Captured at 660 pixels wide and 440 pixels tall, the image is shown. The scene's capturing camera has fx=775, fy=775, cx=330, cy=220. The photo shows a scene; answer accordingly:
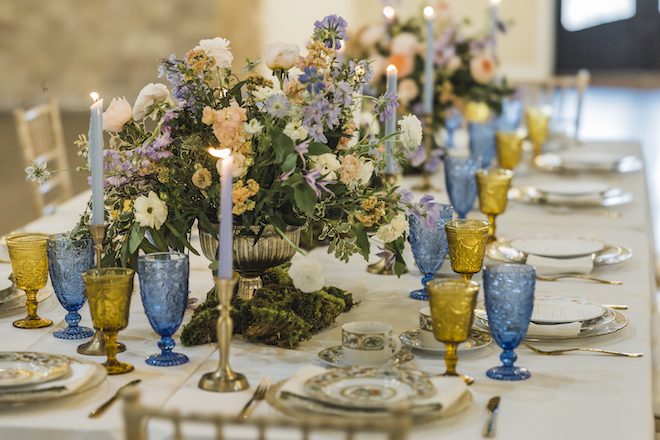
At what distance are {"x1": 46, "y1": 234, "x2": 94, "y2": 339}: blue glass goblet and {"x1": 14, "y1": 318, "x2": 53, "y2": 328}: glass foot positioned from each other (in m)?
0.06

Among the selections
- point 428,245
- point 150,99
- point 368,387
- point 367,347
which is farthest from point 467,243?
point 150,99

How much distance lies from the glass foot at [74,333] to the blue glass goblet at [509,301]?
60 cm

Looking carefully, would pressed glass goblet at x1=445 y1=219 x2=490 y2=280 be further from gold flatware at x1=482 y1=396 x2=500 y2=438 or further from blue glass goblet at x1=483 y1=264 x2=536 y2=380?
gold flatware at x1=482 y1=396 x2=500 y2=438

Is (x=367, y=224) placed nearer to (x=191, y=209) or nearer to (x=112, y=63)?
(x=191, y=209)

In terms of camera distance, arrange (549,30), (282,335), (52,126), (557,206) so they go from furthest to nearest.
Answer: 1. (549,30)
2. (52,126)
3. (557,206)
4. (282,335)

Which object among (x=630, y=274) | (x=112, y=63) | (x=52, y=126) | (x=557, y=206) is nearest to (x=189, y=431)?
(x=630, y=274)

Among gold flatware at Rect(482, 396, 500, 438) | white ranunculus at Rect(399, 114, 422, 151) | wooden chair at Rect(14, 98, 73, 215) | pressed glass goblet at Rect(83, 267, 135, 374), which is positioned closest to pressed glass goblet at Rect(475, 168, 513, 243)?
white ranunculus at Rect(399, 114, 422, 151)

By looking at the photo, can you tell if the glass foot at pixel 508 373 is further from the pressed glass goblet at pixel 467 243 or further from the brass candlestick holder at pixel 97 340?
Result: the brass candlestick holder at pixel 97 340

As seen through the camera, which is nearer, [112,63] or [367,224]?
[367,224]

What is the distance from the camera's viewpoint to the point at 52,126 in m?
2.83

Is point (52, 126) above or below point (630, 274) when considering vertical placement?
above

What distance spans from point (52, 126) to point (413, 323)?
2.03 m

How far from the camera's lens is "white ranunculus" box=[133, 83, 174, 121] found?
118 cm

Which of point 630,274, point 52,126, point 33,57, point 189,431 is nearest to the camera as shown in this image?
point 189,431
